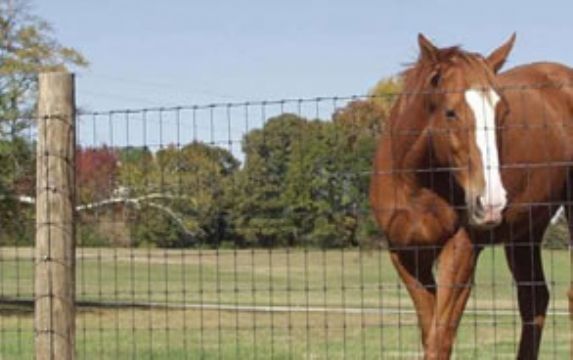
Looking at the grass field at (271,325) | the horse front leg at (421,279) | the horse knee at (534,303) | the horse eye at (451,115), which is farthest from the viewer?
the grass field at (271,325)

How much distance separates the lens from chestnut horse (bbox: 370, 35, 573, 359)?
7785 millimetres

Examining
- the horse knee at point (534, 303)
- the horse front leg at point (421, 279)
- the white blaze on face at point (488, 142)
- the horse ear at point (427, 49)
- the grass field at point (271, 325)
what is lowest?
the grass field at point (271, 325)

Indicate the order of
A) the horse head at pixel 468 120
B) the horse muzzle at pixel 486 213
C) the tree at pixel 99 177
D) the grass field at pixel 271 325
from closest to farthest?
the horse muzzle at pixel 486 213 → the horse head at pixel 468 120 → the tree at pixel 99 177 → the grass field at pixel 271 325

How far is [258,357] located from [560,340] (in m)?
4.44

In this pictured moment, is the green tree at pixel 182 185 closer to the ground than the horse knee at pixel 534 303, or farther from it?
farther from it

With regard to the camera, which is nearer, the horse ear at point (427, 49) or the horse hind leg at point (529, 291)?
the horse ear at point (427, 49)

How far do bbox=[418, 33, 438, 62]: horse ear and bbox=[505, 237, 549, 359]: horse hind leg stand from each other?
2.06m

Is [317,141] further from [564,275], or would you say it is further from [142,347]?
[564,275]

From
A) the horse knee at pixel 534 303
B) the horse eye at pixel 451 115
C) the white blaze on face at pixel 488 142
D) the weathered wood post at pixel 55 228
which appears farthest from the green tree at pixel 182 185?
the horse knee at pixel 534 303

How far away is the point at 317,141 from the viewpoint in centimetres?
1054

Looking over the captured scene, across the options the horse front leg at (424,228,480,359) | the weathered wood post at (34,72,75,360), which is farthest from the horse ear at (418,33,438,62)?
the weathered wood post at (34,72,75,360)

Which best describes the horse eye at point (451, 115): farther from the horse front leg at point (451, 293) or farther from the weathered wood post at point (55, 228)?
the weathered wood post at point (55, 228)

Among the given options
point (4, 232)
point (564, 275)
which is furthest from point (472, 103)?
point (564, 275)

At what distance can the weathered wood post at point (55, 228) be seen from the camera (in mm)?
7734
